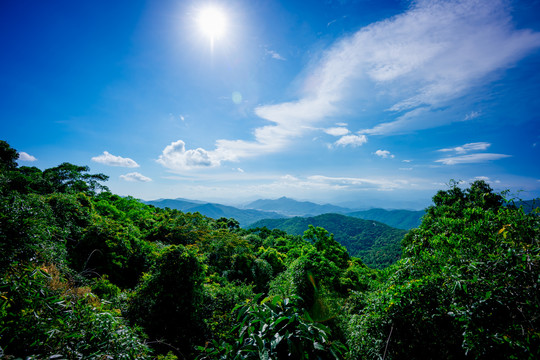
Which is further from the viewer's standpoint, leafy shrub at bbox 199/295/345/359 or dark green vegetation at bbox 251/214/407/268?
dark green vegetation at bbox 251/214/407/268

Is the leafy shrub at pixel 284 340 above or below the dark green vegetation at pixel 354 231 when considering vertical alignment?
above

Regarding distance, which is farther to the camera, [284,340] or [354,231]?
[354,231]

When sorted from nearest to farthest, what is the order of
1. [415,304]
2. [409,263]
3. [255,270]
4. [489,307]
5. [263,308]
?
[263,308]
[489,307]
[415,304]
[409,263]
[255,270]

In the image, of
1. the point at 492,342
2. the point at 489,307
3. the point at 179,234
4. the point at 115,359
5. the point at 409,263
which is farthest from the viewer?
the point at 179,234

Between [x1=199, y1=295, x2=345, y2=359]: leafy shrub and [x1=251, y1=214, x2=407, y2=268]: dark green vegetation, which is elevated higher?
[x1=199, y1=295, x2=345, y2=359]: leafy shrub

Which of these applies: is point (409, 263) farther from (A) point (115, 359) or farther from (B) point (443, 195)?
(B) point (443, 195)

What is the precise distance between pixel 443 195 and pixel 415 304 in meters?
→ 16.5

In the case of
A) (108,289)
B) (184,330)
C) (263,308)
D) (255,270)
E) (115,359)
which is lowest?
(255,270)

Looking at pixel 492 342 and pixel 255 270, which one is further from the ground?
pixel 492 342

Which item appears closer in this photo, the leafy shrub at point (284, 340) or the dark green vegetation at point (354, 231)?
the leafy shrub at point (284, 340)

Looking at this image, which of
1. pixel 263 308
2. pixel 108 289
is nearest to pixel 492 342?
pixel 263 308

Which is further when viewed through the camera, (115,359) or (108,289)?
(108,289)

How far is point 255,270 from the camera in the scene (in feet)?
56.4

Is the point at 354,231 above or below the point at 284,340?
below
